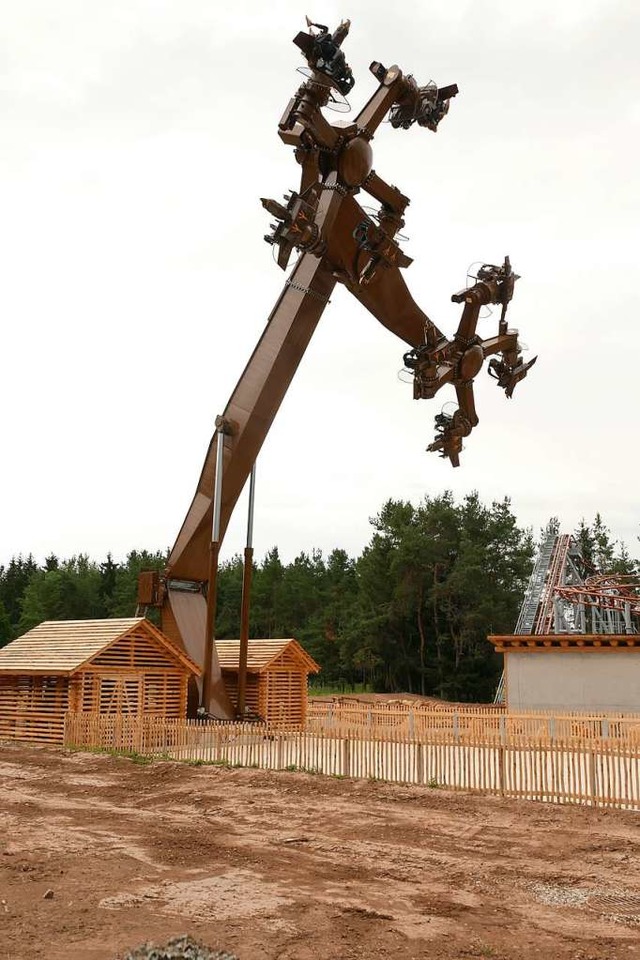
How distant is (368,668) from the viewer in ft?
225

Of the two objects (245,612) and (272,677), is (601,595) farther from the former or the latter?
(245,612)

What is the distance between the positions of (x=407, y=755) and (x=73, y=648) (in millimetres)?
10849

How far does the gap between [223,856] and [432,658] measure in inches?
2231

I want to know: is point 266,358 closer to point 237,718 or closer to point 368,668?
point 237,718

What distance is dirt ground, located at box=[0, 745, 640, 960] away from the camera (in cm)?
699

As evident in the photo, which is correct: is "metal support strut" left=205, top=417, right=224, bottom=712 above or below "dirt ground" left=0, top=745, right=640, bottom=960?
above

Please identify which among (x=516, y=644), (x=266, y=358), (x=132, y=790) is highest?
(x=266, y=358)

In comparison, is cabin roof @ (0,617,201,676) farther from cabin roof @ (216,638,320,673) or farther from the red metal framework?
the red metal framework

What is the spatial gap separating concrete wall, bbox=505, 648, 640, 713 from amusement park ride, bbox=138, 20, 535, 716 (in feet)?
42.8

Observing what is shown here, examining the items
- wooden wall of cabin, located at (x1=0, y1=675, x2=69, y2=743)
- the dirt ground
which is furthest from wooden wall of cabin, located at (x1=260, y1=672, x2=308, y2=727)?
the dirt ground

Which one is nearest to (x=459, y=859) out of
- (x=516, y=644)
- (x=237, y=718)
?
(x=237, y=718)

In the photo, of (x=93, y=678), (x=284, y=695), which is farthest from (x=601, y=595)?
(x=93, y=678)

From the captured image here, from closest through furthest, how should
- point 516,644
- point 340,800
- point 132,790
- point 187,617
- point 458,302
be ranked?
point 340,800 → point 132,790 → point 458,302 → point 187,617 → point 516,644

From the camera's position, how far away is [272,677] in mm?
28562
